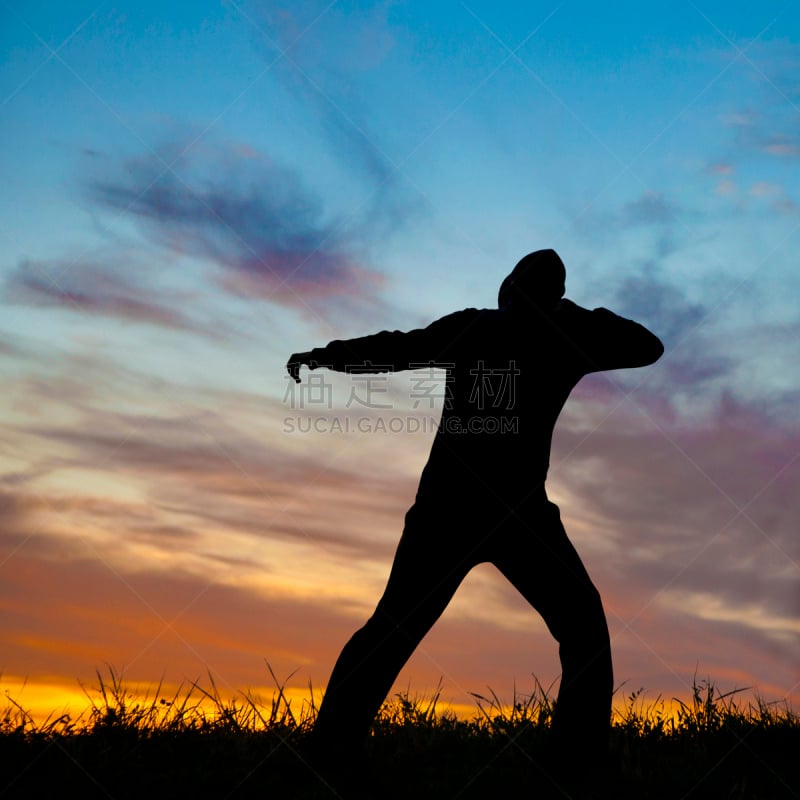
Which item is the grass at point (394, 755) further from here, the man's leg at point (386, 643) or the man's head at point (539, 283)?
the man's head at point (539, 283)

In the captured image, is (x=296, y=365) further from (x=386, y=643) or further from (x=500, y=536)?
(x=386, y=643)

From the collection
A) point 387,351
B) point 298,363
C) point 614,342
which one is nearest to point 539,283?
point 614,342

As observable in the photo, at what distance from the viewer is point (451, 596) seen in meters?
4.74

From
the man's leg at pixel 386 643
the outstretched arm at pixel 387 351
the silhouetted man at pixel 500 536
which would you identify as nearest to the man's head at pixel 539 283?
the silhouetted man at pixel 500 536


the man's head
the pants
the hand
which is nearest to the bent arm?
the man's head

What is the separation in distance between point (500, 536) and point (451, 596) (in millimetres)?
385

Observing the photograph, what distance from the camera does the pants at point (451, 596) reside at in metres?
4.70

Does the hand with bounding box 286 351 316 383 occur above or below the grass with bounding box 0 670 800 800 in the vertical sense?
above

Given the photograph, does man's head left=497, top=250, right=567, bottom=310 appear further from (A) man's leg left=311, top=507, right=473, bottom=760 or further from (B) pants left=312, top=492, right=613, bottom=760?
(A) man's leg left=311, top=507, right=473, bottom=760

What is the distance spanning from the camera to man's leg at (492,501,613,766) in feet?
15.6

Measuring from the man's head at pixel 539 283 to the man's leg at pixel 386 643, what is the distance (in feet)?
4.03

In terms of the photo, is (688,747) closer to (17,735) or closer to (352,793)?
(352,793)

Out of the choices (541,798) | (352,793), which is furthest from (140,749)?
(541,798)

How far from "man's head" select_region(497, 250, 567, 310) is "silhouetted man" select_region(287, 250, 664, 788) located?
0.13m
